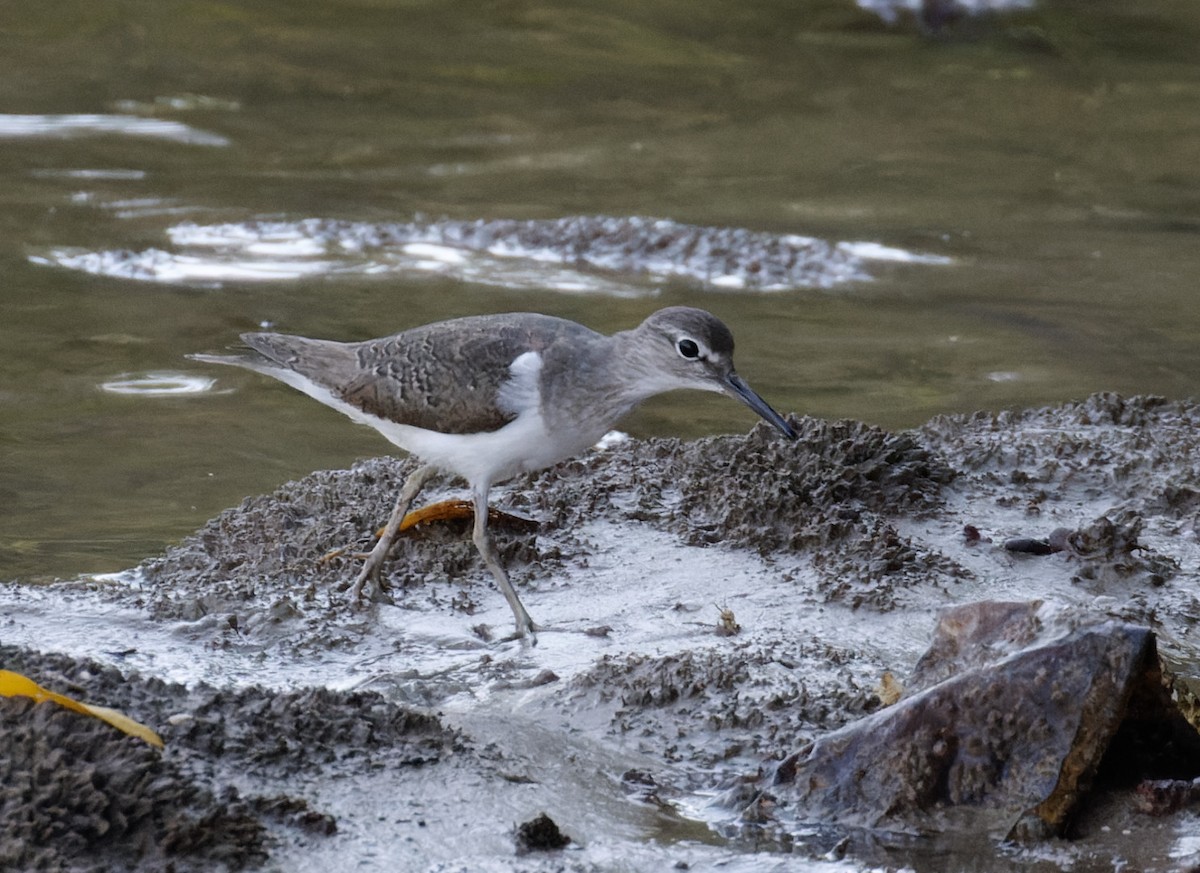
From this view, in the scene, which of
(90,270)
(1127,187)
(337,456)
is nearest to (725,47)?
(1127,187)

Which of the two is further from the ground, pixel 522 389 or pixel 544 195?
pixel 544 195

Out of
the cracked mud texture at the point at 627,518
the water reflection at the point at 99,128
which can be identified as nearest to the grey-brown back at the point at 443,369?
the cracked mud texture at the point at 627,518

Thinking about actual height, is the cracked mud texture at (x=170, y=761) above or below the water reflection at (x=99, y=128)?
below

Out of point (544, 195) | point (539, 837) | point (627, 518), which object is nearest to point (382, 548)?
point (627, 518)

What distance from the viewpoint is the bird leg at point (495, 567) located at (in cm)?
522

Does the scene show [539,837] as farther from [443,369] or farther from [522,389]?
[443,369]

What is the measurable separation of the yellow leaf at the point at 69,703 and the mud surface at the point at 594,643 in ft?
0.16

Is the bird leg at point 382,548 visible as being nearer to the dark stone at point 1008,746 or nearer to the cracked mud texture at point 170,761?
the cracked mud texture at point 170,761

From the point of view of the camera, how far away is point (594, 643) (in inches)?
204

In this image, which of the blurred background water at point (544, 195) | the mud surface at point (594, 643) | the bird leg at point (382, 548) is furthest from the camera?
the blurred background water at point (544, 195)

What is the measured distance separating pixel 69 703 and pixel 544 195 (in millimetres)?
8305

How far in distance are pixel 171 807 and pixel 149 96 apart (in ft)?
35.3

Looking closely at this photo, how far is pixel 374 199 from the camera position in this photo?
37.5 feet

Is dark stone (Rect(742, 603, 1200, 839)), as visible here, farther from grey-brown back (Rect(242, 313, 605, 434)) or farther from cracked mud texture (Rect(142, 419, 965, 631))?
grey-brown back (Rect(242, 313, 605, 434))
